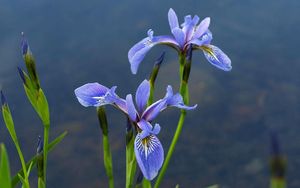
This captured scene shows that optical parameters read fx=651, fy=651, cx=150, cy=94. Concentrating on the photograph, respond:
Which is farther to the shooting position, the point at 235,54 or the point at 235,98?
the point at 235,54

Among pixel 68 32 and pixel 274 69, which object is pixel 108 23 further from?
pixel 274 69

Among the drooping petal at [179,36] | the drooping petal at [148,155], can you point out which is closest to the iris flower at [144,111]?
the drooping petal at [148,155]

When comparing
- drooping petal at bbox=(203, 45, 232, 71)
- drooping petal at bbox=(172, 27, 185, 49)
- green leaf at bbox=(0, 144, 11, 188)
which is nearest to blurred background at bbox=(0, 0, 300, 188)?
drooping petal at bbox=(203, 45, 232, 71)

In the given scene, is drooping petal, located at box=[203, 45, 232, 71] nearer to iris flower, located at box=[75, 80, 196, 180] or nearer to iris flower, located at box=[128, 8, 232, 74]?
iris flower, located at box=[128, 8, 232, 74]

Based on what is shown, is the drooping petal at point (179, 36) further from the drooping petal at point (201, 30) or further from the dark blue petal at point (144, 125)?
the dark blue petal at point (144, 125)

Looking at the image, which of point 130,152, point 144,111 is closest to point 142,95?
point 144,111

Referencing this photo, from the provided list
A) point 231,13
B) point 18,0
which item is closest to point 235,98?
point 231,13

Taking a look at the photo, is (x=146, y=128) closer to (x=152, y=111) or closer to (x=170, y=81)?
(x=152, y=111)
